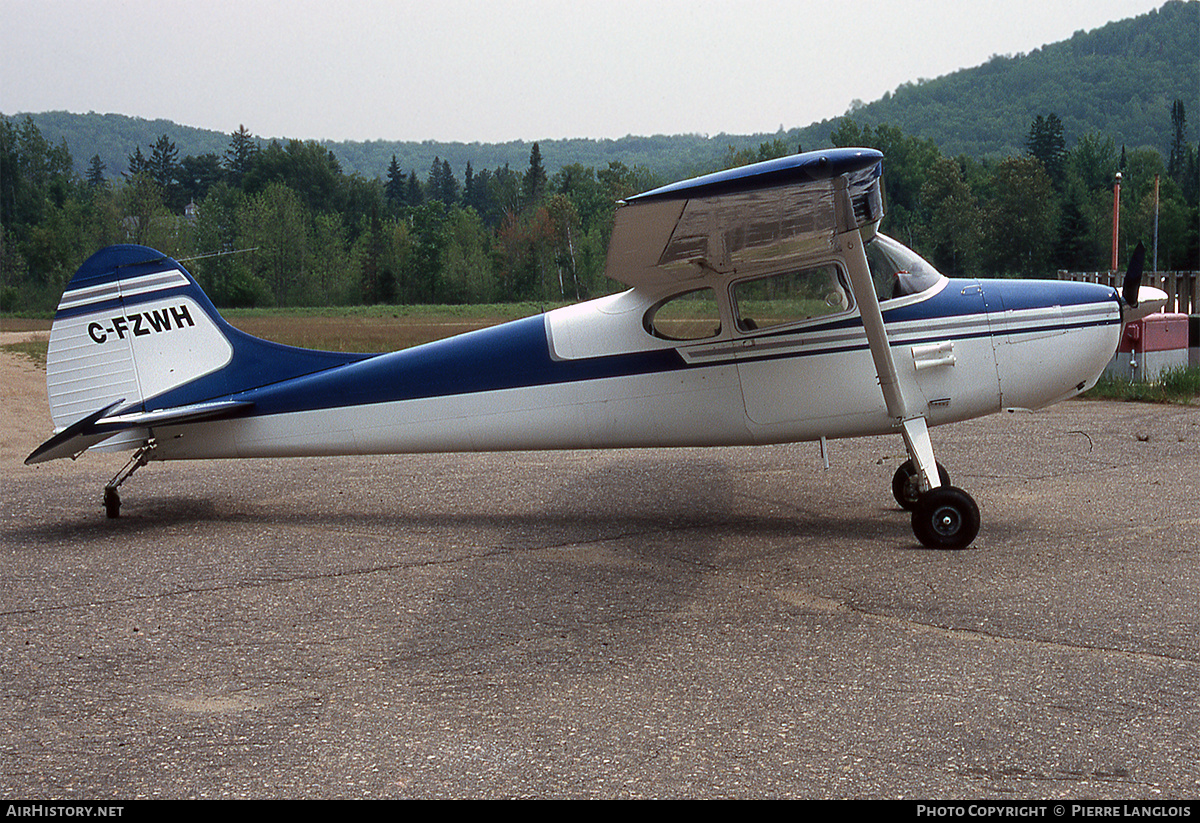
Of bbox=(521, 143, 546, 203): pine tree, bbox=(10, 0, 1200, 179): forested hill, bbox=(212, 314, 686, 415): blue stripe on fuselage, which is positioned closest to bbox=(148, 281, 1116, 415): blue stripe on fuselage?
bbox=(212, 314, 686, 415): blue stripe on fuselage

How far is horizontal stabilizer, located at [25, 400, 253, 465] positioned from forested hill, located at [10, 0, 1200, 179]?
10215 centimetres

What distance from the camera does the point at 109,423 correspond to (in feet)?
24.2

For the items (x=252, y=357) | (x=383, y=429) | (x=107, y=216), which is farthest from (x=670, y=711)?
(x=107, y=216)

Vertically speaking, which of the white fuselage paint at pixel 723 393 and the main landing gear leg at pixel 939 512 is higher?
the white fuselage paint at pixel 723 393

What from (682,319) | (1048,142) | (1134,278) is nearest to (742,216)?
(682,319)

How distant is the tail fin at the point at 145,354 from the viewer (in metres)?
7.67

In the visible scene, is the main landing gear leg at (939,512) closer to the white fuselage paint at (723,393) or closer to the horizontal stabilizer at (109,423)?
the white fuselage paint at (723,393)

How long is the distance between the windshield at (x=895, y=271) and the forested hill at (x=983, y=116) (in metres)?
101

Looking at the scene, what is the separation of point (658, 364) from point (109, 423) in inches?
167

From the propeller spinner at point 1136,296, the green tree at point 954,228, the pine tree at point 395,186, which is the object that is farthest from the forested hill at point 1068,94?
the propeller spinner at point 1136,296

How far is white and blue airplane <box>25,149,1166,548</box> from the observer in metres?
6.80

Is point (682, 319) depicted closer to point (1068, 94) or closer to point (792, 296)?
point (792, 296)

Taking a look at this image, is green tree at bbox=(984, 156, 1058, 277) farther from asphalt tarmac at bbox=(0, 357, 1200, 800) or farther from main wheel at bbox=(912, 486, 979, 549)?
main wheel at bbox=(912, 486, 979, 549)

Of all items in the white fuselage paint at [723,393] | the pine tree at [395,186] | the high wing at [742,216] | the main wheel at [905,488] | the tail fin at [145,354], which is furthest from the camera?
the pine tree at [395,186]
